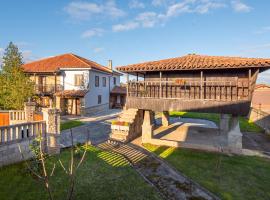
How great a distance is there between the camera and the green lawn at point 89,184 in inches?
303

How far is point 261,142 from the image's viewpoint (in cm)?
1585

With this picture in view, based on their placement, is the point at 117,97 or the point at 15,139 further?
the point at 117,97

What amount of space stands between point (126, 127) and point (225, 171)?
7322mm

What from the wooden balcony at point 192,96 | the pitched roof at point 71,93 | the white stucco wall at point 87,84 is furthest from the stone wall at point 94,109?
the wooden balcony at point 192,96

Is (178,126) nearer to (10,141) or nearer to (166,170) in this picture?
(166,170)

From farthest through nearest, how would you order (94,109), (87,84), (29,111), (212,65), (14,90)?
(94,109) → (87,84) → (14,90) → (29,111) → (212,65)

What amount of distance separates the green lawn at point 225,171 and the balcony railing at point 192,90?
12.0ft

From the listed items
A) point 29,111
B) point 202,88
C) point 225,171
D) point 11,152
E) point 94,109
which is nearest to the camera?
point 11,152

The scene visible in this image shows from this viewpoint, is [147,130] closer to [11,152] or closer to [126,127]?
[126,127]

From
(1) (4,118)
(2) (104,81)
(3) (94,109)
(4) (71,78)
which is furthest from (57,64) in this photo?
(1) (4,118)

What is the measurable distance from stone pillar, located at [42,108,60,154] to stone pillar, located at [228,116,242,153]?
10683 mm

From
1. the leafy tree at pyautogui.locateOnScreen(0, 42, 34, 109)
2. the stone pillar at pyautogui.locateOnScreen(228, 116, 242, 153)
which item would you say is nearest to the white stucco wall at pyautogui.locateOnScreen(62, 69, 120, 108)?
the leafy tree at pyautogui.locateOnScreen(0, 42, 34, 109)

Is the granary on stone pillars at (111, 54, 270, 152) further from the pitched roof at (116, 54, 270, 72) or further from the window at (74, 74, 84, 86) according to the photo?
the window at (74, 74, 84, 86)

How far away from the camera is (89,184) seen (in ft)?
28.0
